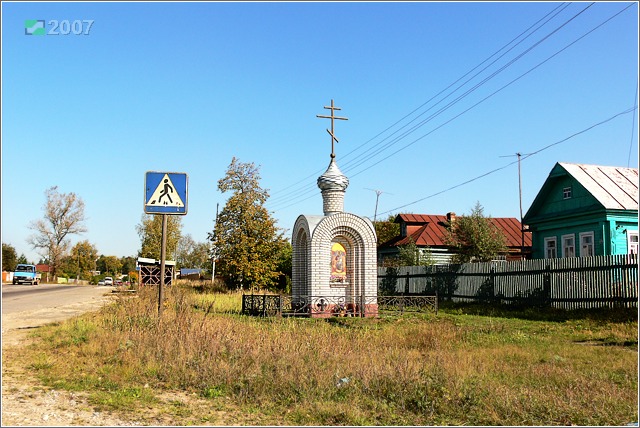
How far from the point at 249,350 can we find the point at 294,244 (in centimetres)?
→ 1280

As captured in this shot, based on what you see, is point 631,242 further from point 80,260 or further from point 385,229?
point 80,260

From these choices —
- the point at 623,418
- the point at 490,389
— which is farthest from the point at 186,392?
the point at 623,418

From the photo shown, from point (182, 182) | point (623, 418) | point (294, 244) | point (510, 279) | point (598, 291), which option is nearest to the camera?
point (623, 418)

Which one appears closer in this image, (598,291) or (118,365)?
(118,365)

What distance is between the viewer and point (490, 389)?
6.99 m

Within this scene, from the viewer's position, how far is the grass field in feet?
20.4

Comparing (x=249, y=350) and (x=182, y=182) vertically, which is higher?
(x=182, y=182)

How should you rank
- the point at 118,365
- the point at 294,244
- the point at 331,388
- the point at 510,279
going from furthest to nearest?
1. the point at 510,279
2. the point at 294,244
3. the point at 118,365
4. the point at 331,388

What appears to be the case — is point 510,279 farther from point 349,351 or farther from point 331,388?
point 331,388

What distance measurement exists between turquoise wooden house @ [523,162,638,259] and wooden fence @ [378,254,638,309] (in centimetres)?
510

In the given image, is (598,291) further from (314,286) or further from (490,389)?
(490,389)

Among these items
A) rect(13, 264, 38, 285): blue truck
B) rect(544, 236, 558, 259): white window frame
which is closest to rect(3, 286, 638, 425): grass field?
rect(544, 236, 558, 259): white window frame

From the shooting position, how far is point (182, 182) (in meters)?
11.8

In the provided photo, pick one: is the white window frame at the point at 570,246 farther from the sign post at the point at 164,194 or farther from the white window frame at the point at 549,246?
Result: the sign post at the point at 164,194
